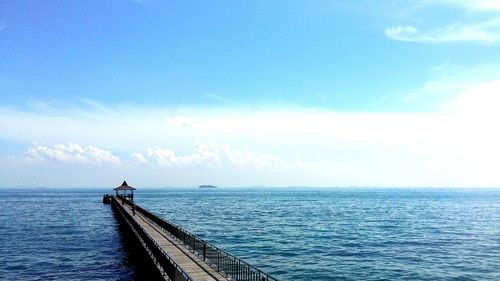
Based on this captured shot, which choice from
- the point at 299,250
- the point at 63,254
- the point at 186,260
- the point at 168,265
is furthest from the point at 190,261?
the point at 63,254

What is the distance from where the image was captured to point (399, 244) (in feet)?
159

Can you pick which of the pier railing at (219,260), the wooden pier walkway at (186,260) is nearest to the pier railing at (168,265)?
the wooden pier walkway at (186,260)

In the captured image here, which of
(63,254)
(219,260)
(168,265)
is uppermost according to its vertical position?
(168,265)

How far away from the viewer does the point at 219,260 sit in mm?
25156

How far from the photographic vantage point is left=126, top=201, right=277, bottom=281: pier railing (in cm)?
2119

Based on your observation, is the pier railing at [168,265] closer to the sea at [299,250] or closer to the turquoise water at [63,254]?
the sea at [299,250]

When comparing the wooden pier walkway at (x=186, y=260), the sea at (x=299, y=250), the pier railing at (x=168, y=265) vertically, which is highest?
the pier railing at (x=168, y=265)

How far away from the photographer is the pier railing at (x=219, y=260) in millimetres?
21188

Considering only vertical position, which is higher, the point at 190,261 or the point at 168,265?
the point at 168,265

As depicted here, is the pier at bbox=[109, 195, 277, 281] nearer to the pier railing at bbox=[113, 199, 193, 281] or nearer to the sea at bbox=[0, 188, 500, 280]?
the pier railing at bbox=[113, 199, 193, 281]

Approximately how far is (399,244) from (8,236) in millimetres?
47332

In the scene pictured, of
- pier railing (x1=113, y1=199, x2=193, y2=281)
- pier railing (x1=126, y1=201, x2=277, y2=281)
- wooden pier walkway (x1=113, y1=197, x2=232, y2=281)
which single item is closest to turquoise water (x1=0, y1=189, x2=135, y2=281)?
wooden pier walkway (x1=113, y1=197, x2=232, y2=281)

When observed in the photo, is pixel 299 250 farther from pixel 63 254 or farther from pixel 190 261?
pixel 63 254

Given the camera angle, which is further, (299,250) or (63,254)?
(299,250)
